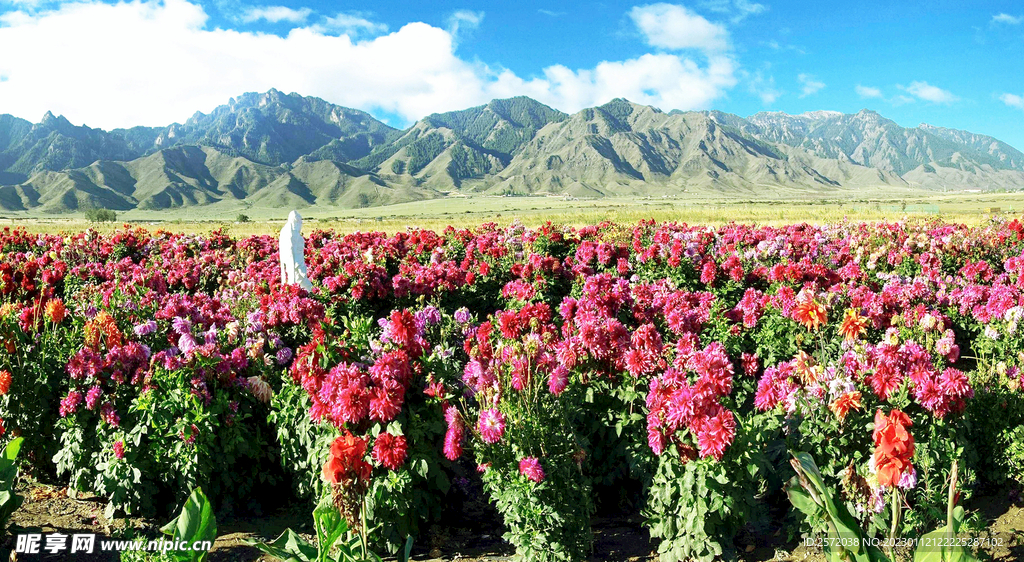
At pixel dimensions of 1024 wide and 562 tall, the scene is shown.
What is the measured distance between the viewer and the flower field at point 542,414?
3350 millimetres

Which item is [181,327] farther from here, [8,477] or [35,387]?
[8,477]

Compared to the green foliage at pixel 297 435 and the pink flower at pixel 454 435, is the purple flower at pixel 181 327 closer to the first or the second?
the green foliage at pixel 297 435

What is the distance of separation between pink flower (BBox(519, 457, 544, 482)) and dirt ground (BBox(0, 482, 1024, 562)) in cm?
89

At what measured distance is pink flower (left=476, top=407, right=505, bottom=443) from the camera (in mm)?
3377

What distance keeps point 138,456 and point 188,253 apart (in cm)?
909

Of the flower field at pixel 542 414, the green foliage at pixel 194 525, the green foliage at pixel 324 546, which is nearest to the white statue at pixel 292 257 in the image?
the flower field at pixel 542 414

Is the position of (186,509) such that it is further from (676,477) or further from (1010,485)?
(1010,485)

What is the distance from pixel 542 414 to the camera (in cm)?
356

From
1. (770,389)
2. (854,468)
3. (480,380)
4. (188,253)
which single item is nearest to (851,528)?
(854,468)

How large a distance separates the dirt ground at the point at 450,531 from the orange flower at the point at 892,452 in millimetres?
1578

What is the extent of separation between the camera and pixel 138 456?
399 cm

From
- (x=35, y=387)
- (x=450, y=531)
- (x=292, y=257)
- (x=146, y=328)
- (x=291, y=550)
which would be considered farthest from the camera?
(x=292, y=257)

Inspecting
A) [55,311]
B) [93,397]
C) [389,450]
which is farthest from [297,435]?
[55,311]

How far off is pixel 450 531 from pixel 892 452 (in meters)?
2.88
